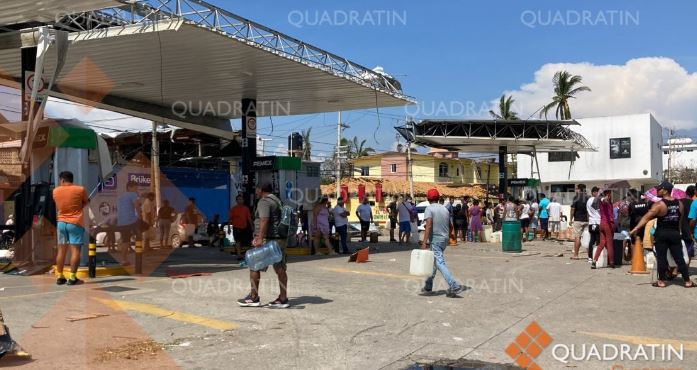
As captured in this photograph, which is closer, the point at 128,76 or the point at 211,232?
the point at 128,76

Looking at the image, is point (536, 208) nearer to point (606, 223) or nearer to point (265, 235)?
point (606, 223)

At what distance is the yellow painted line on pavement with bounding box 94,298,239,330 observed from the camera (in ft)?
24.6

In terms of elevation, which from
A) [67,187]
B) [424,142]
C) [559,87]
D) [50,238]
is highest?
[559,87]

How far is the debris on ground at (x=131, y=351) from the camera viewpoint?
6.00 metres

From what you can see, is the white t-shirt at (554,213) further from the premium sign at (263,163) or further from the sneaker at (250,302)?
the sneaker at (250,302)

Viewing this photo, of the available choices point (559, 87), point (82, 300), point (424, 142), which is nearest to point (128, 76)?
point (82, 300)

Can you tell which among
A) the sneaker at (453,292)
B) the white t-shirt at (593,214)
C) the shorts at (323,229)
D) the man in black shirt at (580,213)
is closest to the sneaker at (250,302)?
the sneaker at (453,292)

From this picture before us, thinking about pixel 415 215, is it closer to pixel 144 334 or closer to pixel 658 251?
pixel 658 251

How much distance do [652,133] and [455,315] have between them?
1742 inches

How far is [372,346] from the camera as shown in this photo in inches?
259
